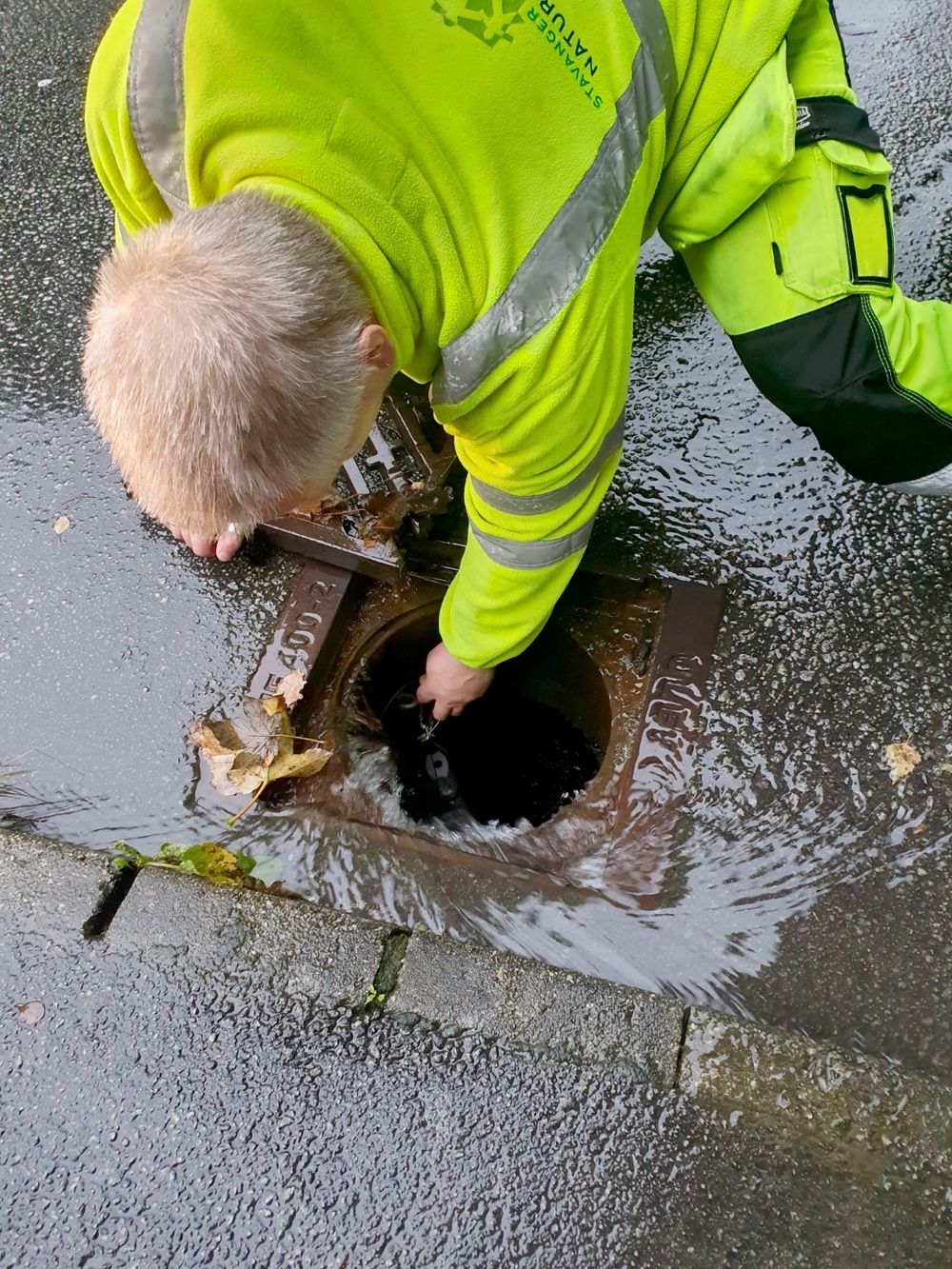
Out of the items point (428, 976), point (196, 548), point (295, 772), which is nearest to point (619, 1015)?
point (428, 976)

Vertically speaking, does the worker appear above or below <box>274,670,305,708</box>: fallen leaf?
above

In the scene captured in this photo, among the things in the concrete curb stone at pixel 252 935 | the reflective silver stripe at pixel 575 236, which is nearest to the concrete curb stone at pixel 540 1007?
the concrete curb stone at pixel 252 935

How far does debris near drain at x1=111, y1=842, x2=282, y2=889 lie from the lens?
1895 millimetres

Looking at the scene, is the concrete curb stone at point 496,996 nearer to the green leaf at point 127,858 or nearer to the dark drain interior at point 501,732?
the green leaf at point 127,858

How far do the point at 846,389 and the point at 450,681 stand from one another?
1.10 metres

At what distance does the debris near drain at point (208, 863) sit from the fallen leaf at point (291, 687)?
386 millimetres

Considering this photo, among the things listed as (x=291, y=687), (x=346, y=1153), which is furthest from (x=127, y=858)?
(x=346, y=1153)

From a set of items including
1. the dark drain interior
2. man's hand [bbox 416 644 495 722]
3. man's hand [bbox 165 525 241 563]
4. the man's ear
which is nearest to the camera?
the man's ear

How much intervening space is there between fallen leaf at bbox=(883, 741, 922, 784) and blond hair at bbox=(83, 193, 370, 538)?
1522 millimetres

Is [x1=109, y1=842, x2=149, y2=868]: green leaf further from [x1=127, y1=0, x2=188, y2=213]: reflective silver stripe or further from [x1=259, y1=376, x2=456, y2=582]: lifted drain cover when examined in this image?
[x1=127, y1=0, x2=188, y2=213]: reflective silver stripe

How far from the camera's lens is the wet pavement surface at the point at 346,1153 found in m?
1.53

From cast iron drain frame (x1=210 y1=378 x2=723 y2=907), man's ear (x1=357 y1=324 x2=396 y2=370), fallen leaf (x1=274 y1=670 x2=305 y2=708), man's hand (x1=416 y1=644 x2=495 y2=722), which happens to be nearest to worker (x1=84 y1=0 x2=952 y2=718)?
man's ear (x1=357 y1=324 x2=396 y2=370)

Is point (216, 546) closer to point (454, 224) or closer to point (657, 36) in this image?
point (454, 224)

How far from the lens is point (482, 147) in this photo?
115 centimetres
